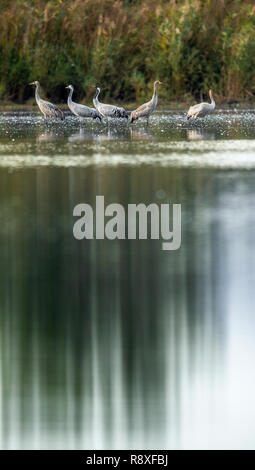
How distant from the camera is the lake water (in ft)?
16.4

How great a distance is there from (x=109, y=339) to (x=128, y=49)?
20.8 metres

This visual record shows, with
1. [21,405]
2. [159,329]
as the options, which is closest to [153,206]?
[159,329]

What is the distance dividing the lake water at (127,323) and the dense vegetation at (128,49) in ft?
45.7

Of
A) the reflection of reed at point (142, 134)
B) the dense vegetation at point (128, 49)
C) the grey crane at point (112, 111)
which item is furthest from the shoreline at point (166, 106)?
the reflection of reed at point (142, 134)

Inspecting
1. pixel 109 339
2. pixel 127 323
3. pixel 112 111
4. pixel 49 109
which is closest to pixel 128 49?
pixel 112 111

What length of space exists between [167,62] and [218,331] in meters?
20.1

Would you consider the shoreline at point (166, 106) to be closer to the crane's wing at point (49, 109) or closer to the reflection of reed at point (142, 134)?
the crane's wing at point (49, 109)

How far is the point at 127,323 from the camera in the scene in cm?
633

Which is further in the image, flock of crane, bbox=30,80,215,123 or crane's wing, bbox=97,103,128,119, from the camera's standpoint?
crane's wing, bbox=97,103,128,119

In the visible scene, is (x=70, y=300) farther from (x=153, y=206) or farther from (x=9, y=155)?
(x=9, y=155)

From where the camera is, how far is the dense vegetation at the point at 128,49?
1013 inches

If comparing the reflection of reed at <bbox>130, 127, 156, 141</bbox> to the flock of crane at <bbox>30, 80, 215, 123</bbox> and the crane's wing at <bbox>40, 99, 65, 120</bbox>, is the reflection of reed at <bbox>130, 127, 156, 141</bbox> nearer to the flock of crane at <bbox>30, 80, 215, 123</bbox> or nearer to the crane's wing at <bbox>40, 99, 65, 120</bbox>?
the flock of crane at <bbox>30, 80, 215, 123</bbox>

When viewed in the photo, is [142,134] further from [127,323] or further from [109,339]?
[109,339]

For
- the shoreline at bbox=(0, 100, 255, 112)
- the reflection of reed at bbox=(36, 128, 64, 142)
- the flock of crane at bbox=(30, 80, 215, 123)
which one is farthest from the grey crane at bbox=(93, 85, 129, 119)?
the shoreline at bbox=(0, 100, 255, 112)
